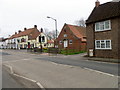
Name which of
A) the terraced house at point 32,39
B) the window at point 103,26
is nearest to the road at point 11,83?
the window at point 103,26

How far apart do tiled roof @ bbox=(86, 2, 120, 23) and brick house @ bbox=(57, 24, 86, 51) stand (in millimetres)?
10579

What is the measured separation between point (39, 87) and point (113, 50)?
1388 cm

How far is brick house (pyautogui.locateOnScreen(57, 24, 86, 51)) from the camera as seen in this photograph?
31.4 metres

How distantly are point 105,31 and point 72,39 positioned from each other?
15586mm

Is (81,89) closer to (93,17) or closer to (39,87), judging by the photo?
(39,87)

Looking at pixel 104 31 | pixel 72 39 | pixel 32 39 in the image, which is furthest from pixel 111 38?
pixel 32 39

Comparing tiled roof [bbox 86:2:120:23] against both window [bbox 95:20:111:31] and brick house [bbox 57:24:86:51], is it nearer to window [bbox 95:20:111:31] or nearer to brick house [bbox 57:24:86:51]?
window [bbox 95:20:111:31]

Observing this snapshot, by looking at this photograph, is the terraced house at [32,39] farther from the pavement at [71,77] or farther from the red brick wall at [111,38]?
the pavement at [71,77]

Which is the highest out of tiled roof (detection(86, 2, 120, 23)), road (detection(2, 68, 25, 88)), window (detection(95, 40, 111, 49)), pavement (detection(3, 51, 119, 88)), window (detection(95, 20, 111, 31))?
tiled roof (detection(86, 2, 120, 23))

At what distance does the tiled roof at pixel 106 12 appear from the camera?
17.8 meters

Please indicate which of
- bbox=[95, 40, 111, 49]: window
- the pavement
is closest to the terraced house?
bbox=[95, 40, 111, 49]: window

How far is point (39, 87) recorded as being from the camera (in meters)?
6.31

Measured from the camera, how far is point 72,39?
110ft

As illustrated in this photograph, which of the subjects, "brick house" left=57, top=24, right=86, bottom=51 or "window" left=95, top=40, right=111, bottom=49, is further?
"brick house" left=57, top=24, right=86, bottom=51
